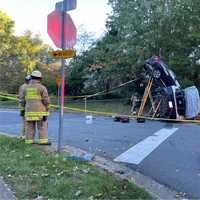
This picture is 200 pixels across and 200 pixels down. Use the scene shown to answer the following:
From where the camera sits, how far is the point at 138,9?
96.1ft

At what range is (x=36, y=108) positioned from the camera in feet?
36.3

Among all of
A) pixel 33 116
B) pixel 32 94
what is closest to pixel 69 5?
pixel 32 94

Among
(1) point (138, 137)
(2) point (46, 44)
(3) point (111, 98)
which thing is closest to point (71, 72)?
(3) point (111, 98)

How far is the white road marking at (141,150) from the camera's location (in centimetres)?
995

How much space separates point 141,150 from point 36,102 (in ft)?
8.54

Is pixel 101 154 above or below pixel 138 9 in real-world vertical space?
below

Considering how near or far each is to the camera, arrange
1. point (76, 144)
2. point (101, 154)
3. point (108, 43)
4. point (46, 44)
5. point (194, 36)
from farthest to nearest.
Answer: point (46, 44) → point (108, 43) → point (194, 36) → point (76, 144) → point (101, 154)

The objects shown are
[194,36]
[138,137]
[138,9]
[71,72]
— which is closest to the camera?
[138,137]

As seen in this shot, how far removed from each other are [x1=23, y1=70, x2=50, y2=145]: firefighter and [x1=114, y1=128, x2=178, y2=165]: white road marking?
1941 millimetres

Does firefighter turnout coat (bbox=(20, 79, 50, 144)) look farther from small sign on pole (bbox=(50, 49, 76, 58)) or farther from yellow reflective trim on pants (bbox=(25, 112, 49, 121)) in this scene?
small sign on pole (bbox=(50, 49, 76, 58))

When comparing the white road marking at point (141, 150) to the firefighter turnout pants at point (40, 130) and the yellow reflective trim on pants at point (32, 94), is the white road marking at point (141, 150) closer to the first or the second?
the firefighter turnout pants at point (40, 130)

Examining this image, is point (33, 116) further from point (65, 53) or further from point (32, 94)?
point (65, 53)

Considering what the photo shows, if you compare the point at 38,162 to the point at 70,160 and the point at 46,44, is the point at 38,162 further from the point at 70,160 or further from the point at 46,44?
the point at 46,44

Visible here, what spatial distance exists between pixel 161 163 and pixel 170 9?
65.1 feet
